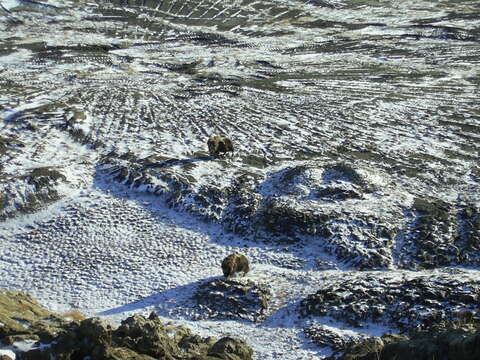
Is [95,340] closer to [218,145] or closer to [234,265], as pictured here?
[234,265]

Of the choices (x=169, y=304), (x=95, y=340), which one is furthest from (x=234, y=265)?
(x=95, y=340)

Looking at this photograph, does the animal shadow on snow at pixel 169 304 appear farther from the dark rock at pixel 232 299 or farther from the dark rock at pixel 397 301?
the dark rock at pixel 397 301

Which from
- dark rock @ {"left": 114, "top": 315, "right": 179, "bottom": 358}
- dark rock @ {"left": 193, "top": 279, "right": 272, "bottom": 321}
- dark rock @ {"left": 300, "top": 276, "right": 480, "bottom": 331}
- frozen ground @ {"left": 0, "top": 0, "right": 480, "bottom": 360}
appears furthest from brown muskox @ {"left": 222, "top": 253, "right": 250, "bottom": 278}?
dark rock @ {"left": 114, "top": 315, "right": 179, "bottom": 358}

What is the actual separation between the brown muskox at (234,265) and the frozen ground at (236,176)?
3.29 ft

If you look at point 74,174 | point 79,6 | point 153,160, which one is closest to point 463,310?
point 153,160

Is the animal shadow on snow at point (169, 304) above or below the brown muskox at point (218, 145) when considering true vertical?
below

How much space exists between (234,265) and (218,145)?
9.92 meters

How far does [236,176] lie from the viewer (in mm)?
24406

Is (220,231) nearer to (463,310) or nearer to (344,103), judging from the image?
(463,310)

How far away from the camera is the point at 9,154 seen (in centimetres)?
2650

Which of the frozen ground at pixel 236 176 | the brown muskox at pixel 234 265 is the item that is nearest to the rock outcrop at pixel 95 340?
the frozen ground at pixel 236 176

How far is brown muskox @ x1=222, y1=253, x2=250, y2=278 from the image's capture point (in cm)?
1788

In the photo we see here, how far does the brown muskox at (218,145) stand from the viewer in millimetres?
26273

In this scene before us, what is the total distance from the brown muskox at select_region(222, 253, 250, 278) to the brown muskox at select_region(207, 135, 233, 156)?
366 inches
